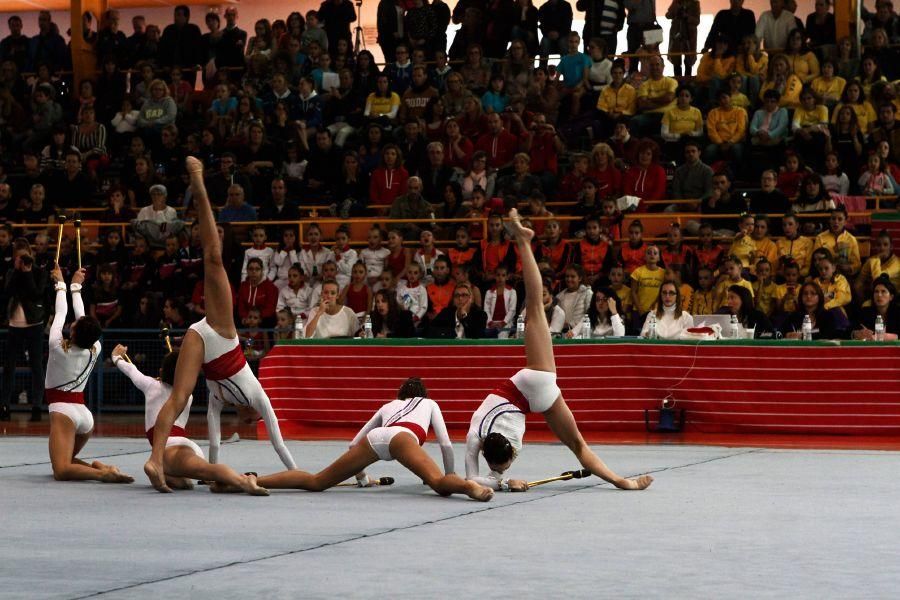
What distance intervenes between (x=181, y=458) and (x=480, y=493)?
2190 millimetres

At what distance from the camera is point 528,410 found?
9.56m

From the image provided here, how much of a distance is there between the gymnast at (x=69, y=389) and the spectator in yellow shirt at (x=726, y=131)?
11261mm

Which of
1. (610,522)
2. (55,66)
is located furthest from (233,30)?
(610,522)

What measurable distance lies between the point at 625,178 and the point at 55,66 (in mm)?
12080

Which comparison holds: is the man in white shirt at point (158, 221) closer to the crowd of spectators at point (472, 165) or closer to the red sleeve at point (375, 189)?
the crowd of spectators at point (472, 165)

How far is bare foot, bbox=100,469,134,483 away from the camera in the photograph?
10298mm

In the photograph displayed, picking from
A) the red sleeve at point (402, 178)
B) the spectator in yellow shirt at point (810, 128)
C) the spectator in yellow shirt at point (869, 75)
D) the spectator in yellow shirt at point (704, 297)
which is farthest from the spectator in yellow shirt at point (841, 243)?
the red sleeve at point (402, 178)

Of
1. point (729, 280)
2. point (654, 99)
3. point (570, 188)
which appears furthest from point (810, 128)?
point (729, 280)

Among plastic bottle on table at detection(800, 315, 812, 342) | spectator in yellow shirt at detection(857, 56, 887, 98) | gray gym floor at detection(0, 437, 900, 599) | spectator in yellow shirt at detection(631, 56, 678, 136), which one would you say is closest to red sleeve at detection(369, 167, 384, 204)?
spectator in yellow shirt at detection(631, 56, 678, 136)

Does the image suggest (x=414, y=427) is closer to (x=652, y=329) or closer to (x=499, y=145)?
(x=652, y=329)

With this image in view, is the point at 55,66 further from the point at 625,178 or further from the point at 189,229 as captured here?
the point at 625,178

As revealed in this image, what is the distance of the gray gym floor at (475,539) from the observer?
19.6 ft

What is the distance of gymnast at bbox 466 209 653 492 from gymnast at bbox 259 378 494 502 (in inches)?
10.5

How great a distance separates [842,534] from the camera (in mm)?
7508
